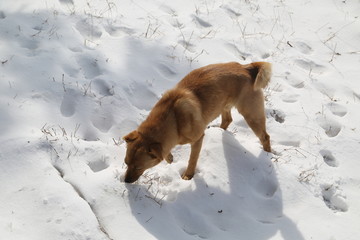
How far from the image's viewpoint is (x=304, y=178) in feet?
14.2

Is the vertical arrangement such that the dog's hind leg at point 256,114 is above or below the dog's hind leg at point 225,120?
above

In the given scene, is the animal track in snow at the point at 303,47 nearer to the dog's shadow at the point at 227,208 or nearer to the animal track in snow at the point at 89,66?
the dog's shadow at the point at 227,208

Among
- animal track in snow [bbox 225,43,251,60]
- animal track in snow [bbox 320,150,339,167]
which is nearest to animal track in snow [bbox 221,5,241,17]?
animal track in snow [bbox 225,43,251,60]

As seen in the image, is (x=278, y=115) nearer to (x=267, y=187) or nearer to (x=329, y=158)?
(x=329, y=158)

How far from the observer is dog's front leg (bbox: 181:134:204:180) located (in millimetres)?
4223

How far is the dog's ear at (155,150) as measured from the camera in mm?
3596

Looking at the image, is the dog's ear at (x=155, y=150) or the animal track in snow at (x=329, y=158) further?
the animal track in snow at (x=329, y=158)

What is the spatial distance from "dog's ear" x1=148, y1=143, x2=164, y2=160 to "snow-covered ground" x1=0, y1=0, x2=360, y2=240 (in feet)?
1.54

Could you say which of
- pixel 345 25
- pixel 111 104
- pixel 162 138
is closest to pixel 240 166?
pixel 162 138

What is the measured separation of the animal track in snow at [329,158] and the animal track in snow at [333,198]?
439 millimetres

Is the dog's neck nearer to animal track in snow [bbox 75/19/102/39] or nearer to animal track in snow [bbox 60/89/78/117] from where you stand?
animal track in snow [bbox 60/89/78/117]

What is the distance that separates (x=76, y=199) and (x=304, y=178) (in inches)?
107

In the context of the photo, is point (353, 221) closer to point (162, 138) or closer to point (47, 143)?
point (162, 138)

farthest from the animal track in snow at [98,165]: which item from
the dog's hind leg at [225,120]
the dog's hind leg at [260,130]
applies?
the dog's hind leg at [260,130]
